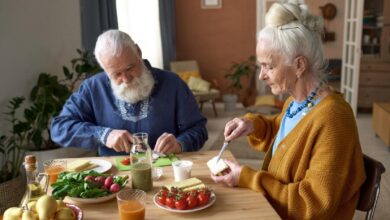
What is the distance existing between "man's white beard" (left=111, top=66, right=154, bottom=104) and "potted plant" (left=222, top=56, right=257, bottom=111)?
4.00m

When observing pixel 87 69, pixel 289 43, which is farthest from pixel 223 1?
pixel 289 43

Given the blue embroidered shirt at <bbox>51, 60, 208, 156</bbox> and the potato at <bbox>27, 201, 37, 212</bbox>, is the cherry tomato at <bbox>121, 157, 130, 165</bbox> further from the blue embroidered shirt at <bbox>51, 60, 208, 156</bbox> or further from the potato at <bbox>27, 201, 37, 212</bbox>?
the potato at <bbox>27, 201, 37, 212</bbox>

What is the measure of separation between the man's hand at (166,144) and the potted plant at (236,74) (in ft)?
13.8

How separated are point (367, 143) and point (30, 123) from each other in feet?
11.4

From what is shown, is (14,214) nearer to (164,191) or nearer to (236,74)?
(164,191)

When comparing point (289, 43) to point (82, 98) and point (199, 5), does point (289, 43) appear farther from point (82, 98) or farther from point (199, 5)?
point (199, 5)

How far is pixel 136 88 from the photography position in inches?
71.9

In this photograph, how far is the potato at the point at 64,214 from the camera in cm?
107

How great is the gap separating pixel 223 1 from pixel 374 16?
7.44 ft

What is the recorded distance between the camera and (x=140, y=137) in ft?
4.49

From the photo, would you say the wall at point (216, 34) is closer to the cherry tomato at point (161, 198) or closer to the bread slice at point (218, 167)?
the bread slice at point (218, 167)

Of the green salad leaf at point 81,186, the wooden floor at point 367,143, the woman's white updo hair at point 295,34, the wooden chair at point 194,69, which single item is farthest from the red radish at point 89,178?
the wooden chair at point 194,69

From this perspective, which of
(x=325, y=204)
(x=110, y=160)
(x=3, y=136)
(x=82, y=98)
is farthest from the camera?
(x=3, y=136)

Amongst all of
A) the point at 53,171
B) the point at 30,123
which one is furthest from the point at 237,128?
the point at 30,123
